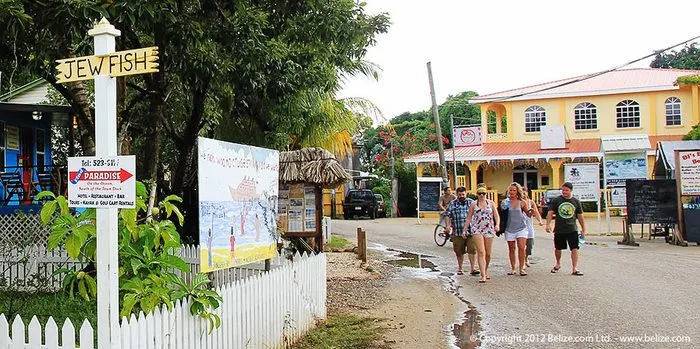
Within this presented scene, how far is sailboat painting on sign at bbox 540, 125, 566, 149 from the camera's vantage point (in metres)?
31.4

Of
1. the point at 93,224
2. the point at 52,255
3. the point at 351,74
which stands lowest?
the point at 52,255

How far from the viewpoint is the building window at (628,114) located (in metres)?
32.2

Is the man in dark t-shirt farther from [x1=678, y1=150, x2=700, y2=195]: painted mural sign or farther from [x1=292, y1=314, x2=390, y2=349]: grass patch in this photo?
[x1=678, y1=150, x2=700, y2=195]: painted mural sign

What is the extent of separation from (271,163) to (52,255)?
16.5 ft

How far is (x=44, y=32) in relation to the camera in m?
7.41

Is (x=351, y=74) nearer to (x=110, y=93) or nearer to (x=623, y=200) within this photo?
(x=623, y=200)

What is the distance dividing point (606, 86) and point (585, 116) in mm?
1945

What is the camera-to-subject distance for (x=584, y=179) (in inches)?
795

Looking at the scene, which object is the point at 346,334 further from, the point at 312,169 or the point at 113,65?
the point at 113,65

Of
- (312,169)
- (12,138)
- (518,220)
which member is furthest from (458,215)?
(12,138)

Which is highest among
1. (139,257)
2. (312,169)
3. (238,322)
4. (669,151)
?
(669,151)

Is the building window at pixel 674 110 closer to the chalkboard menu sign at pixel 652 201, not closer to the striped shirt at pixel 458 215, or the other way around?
the chalkboard menu sign at pixel 652 201

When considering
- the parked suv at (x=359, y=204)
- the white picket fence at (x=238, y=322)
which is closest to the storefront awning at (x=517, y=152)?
the parked suv at (x=359, y=204)

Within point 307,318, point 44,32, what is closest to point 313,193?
point 307,318
